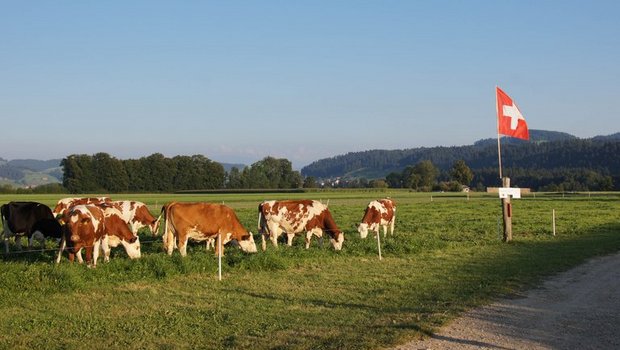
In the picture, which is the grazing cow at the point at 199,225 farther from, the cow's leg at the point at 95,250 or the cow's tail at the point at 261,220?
the cow's tail at the point at 261,220

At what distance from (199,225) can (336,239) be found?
5306mm

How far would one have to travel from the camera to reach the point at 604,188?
132m

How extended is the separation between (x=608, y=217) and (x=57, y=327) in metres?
38.5

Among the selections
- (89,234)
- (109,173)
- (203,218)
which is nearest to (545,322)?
(203,218)

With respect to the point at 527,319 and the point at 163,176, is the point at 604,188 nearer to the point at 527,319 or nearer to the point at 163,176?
the point at 163,176

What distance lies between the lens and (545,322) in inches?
436

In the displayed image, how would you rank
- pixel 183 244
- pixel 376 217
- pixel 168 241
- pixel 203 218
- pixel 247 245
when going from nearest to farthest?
1. pixel 183 244
2. pixel 168 241
3. pixel 203 218
4. pixel 247 245
5. pixel 376 217

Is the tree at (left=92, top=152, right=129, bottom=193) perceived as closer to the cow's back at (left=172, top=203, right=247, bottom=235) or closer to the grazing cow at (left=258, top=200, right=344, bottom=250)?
the grazing cow at (left=258, top=200, right=344, bottom=250)

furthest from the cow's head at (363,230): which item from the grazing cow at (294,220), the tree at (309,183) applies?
the tree at (309,183)

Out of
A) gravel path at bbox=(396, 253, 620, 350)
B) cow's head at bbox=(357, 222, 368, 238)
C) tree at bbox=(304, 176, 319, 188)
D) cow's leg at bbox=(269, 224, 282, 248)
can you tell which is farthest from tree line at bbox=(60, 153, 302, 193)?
gravel path at bbox=(396, 253, 620, 350)

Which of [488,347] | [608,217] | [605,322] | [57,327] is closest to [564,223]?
[608,217]

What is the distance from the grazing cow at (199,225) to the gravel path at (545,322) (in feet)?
31.7

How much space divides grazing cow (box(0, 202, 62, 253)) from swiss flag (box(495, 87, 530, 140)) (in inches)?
705

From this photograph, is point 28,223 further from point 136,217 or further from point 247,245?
point 247,245
